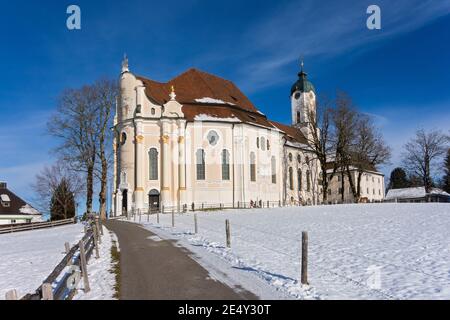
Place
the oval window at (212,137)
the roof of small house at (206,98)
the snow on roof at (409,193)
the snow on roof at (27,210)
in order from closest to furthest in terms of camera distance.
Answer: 1. the oval window at (212,137)
2. the roof of small house at (206,98)
3. the snow on roof at (27,210)
4. the snow on roof at (409,193)

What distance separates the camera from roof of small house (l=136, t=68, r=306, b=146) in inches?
2053

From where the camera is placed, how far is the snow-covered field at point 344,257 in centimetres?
949

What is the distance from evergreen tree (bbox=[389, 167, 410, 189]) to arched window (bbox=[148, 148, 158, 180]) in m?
84.1

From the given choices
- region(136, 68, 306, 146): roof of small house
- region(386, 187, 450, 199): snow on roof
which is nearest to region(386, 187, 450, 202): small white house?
region(386, 187, 450, 199): snow on roof

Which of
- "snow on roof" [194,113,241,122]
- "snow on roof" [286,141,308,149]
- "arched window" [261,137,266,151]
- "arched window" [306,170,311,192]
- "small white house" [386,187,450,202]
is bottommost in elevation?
"small white house" [386,187,450,202]

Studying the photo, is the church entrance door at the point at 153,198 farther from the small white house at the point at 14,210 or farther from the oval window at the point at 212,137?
the small white house at the point at 14,210

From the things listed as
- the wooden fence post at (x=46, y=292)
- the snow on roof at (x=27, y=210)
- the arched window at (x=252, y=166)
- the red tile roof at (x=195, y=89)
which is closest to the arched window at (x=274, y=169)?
the arched window at (x=252, y=166)

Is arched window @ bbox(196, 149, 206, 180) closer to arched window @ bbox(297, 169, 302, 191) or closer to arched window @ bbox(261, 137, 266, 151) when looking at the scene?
arched window @ bbox(261, 137, 266, 151)

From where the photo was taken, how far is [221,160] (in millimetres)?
50938

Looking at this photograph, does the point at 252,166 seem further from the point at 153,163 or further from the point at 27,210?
the point at 27,210

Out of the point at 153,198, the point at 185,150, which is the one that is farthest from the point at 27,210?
the point at 185,150

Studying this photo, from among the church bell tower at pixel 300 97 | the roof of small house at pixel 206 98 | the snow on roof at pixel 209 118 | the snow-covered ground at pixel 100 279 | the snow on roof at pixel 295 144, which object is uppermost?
the church bell tower at pixel 300 97

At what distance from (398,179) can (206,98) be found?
7956 centimetres

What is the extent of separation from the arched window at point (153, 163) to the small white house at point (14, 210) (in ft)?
80.7
